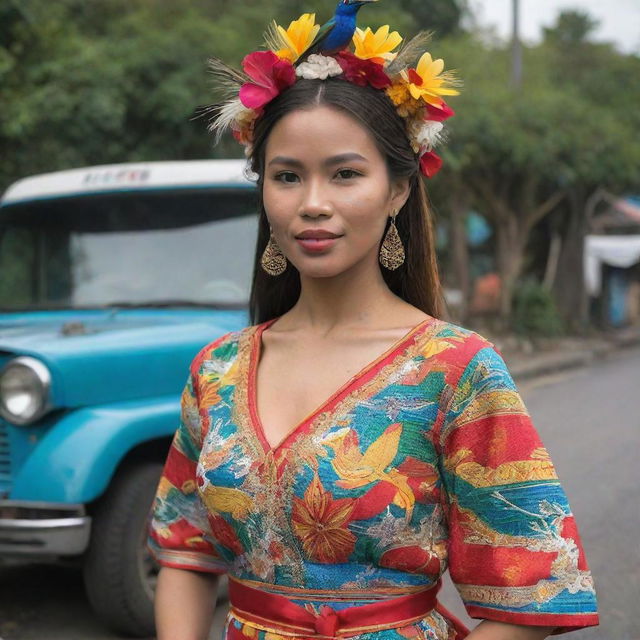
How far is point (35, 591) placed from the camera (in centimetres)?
491

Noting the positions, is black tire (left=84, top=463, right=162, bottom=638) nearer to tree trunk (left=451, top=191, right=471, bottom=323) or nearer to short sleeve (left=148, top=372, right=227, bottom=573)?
short sleeve (left=148, top=372, right=227, bottom=573)

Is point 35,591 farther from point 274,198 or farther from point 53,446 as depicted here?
point 274,198

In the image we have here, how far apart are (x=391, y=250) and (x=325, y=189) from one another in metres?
0.23

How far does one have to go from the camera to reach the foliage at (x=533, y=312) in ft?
54.4

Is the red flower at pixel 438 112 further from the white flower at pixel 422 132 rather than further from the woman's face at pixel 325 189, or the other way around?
the woman's face at pixel 325 189

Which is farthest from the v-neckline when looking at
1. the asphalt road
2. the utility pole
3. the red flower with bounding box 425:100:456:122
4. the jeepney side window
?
the utility pole

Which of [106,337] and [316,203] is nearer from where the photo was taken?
[316,203]

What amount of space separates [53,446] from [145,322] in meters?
0.86

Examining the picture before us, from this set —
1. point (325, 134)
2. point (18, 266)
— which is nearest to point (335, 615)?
point (325, 134)

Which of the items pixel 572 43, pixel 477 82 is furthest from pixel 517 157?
pixel 572 43

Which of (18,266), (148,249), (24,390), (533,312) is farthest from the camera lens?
(533,312)

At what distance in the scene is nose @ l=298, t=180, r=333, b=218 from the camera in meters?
1.67

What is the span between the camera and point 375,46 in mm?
1771

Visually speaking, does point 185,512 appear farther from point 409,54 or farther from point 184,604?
point 409,54
